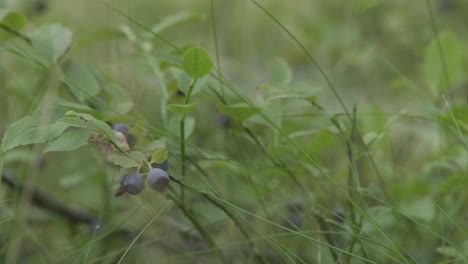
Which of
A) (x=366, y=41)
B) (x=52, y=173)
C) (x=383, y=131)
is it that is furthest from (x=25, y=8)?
(x=366, y=41)

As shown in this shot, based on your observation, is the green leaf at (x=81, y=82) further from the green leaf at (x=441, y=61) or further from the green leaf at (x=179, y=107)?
the green leaf at (x=441, y=61)

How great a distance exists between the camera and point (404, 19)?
235 centimetres

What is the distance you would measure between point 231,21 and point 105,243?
1.53 m

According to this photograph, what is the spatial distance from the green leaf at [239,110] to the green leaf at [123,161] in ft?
0.54

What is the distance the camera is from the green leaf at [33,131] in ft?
2.25

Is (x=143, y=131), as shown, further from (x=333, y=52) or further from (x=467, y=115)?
(x=333, y=52)

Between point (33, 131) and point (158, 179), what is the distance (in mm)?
136

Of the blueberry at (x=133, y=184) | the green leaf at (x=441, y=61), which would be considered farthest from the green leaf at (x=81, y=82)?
the green leaf at (x=441, y=61)

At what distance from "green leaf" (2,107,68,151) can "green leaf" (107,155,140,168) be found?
55 mm

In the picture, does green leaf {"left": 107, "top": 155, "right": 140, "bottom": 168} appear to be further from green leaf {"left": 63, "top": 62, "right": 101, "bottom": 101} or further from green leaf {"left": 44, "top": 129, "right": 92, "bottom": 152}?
green leaf {"left": 63, "top": 62, "right": 101, "bottom": 101}

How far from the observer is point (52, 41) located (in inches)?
37.9

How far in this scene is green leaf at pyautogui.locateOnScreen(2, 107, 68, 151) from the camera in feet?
2.25

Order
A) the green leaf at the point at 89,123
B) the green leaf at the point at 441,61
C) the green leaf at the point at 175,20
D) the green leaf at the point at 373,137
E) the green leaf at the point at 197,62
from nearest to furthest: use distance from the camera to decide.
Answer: the green leaf at the point at 89,123, the green leaf at the point at 197,62, the green leaf at the point at 373,137, the green leaf at the point at 175,20, the green leaf at the point at 441,61

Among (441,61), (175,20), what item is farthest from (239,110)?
(441,61)
